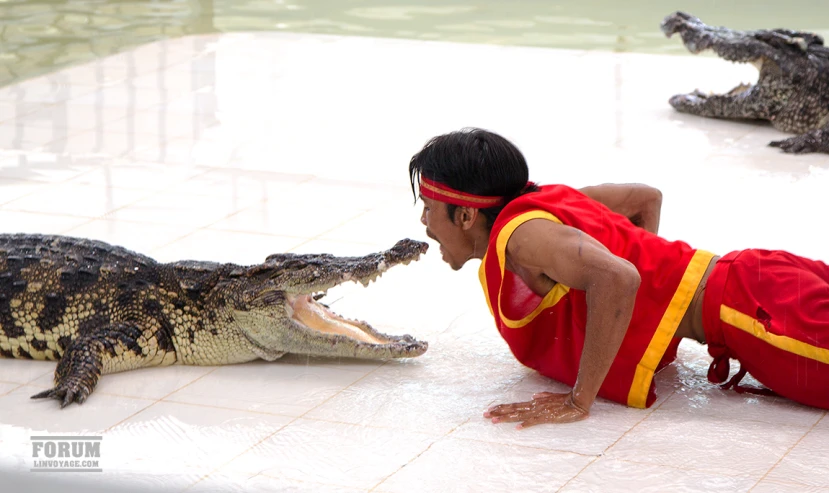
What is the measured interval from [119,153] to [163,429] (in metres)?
3.72

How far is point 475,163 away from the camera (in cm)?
314

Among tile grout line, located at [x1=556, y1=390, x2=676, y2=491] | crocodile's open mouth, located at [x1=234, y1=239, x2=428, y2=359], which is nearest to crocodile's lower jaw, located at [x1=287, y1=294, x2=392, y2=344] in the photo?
crocodile's open mouth, located at [x1=234, y1=239, x2=428, y2=359]

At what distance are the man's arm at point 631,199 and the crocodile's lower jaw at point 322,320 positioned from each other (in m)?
0.87

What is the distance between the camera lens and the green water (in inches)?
426

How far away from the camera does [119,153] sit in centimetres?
664

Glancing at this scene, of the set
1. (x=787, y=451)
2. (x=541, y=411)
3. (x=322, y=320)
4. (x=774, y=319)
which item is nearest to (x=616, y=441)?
(x=541, y=411)

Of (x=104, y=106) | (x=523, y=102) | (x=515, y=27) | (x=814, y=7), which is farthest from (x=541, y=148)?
(x=814, y=7)

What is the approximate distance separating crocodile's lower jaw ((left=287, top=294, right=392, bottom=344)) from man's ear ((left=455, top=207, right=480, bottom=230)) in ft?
2.22

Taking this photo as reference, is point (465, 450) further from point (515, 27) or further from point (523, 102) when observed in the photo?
point (515, 27)

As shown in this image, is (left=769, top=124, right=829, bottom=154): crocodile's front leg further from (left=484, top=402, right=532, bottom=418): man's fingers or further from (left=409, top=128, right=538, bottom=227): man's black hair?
(left=484, top=402, right=532, bottom=418): man's fingers

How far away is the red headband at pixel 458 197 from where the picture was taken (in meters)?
3.18

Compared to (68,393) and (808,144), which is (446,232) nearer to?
(68,393)

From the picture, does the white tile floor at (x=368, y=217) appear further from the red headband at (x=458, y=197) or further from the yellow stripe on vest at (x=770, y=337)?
the red headband at (x=458, y=197)

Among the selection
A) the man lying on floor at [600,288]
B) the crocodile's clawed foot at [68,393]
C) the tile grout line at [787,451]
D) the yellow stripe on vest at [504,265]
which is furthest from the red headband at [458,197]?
the crocodile's clawed foot at [68,393]
